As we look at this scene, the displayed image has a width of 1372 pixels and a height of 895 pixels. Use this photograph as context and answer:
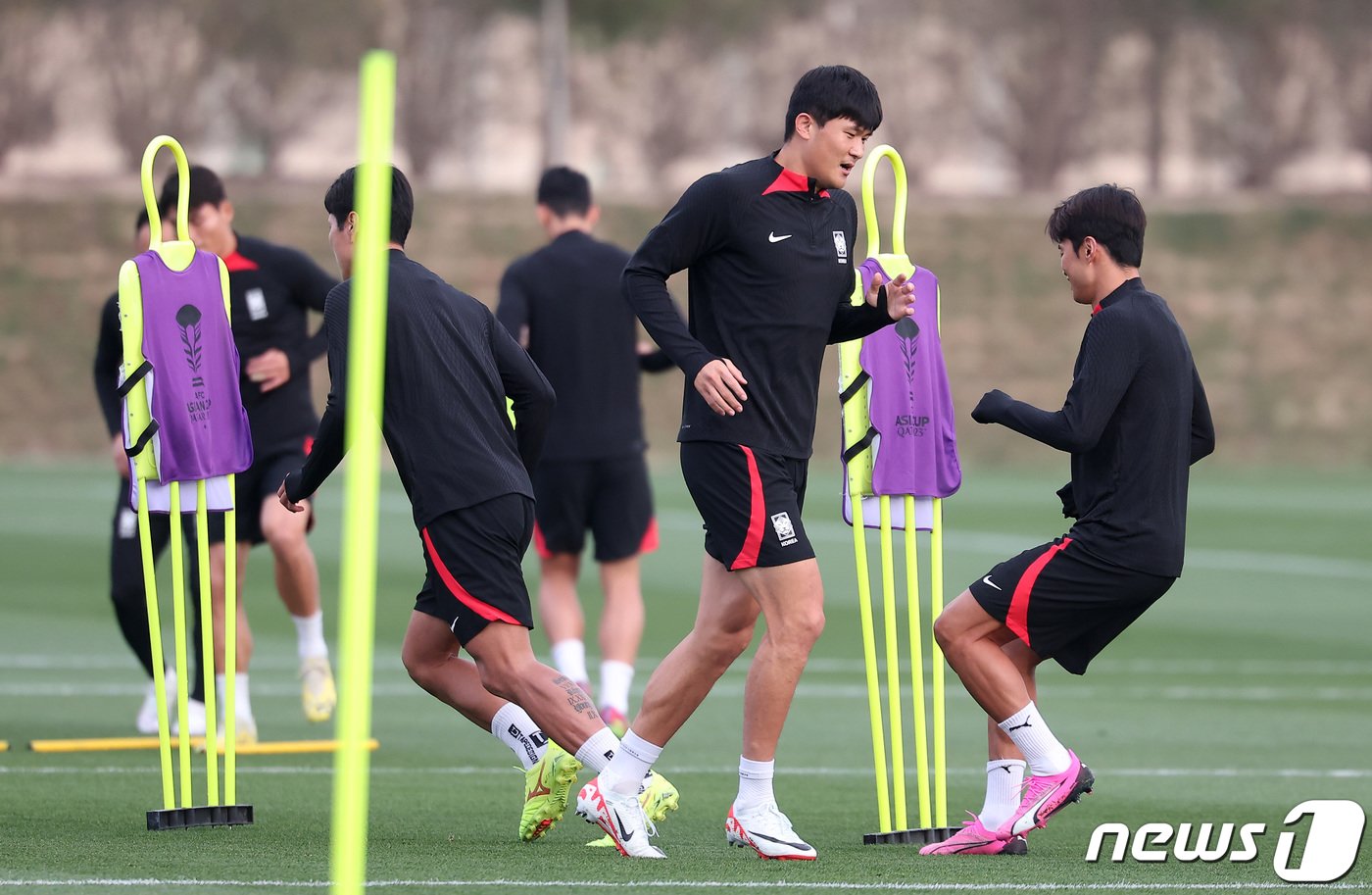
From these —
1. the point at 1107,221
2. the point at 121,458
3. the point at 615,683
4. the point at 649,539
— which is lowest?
the point at 615,683

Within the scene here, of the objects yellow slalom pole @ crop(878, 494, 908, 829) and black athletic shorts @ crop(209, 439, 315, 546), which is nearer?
yellow slalom pole @ crop(878, 494, 908, 829)

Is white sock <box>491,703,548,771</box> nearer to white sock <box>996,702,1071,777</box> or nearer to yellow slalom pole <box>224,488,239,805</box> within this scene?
yellow slalom pole <box>224,488,239,805</box>

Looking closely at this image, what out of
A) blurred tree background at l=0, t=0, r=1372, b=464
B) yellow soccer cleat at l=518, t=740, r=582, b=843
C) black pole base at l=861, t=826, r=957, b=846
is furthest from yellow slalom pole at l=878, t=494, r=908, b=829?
blurred tree background at l=0, t=0, r=1372, b=464

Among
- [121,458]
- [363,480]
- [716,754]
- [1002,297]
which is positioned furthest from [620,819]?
[1002,297]

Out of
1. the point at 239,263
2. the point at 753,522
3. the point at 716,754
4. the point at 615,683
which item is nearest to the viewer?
the point at 753,522

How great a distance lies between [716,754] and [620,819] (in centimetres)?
295

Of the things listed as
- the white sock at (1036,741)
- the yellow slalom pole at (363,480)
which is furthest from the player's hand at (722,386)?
the yellow slalom pole at (363,480)

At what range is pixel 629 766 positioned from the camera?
256 inches

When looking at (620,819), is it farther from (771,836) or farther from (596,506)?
(596,506)

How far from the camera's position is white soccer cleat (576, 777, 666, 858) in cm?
646

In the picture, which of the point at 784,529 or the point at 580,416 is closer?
the point at 784,529

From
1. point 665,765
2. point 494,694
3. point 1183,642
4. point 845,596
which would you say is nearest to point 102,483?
point 845,596

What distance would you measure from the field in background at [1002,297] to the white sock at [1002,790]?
26846 millimetres

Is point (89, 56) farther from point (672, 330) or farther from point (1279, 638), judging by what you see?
point (672, 330)
